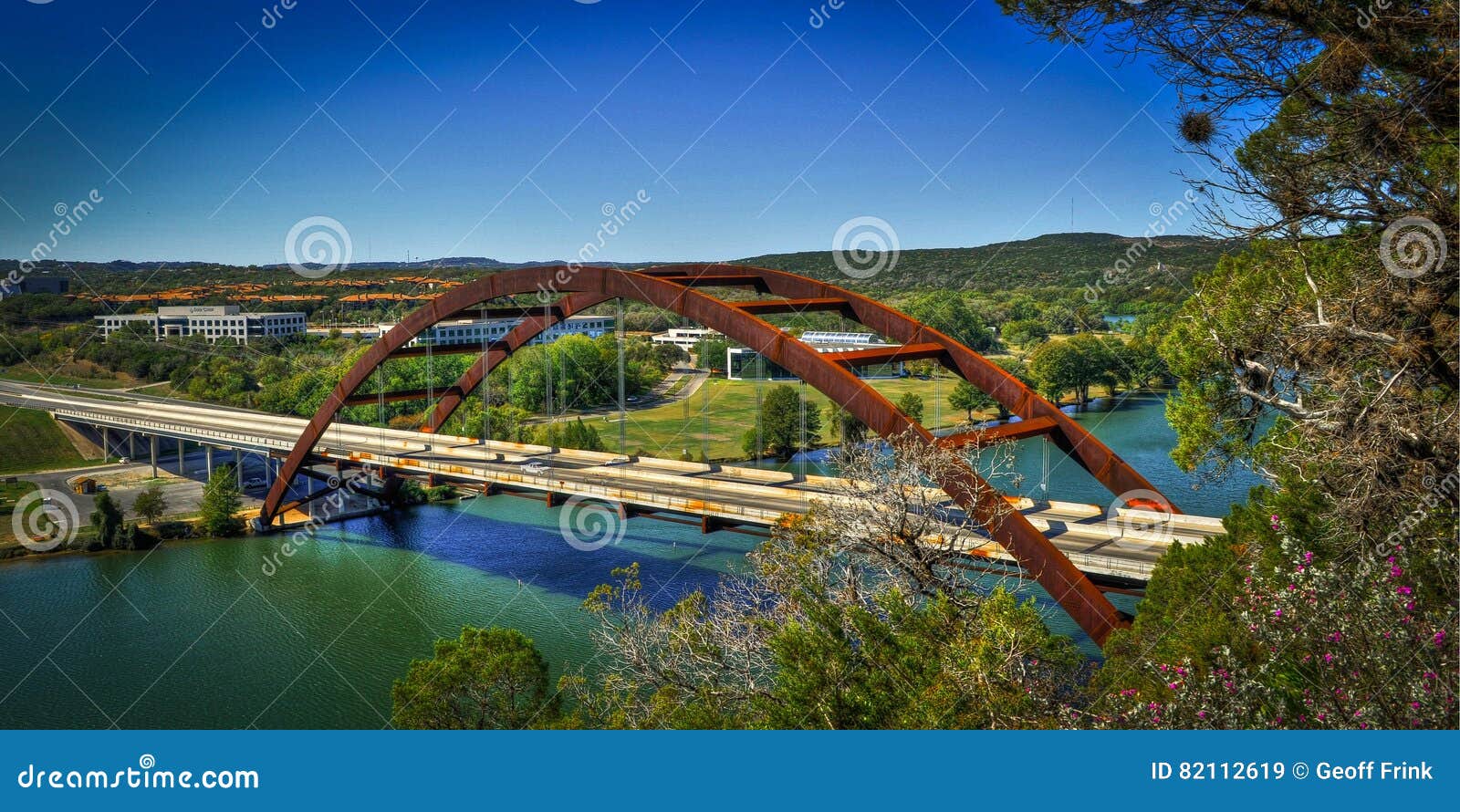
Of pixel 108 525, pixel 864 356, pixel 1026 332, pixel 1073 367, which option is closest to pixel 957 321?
pixel 1026 332

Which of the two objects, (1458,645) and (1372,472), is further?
(1372,472)

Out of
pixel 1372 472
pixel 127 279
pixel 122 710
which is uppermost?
pixel 127 279

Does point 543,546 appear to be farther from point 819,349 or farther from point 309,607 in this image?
point 819,349

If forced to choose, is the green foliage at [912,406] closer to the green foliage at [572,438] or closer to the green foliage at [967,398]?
the green foliage at [967,398]

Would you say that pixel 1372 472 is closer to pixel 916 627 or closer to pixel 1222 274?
pixel 916 627

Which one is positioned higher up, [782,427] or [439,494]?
[782,427]

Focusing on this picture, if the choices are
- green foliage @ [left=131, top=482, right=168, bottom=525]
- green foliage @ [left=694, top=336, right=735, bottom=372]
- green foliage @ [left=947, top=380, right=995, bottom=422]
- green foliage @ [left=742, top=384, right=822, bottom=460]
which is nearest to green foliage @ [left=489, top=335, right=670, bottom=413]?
green foliage @ [left=742, top=384, right=822, bottom=460]

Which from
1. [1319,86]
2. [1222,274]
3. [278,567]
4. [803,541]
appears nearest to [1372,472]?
[1319,86]
